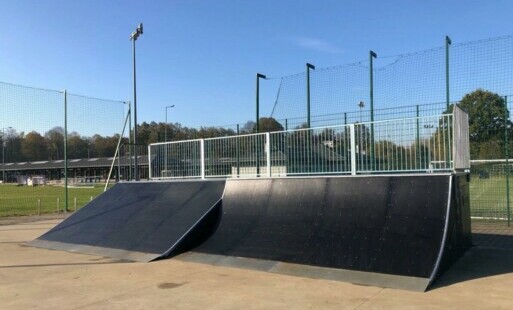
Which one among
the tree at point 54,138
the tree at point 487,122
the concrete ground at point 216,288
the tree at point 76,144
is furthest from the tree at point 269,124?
the tree at point 76,144

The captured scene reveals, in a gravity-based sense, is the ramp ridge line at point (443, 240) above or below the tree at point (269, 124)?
below

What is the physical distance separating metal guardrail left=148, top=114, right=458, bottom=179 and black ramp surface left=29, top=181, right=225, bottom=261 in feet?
4.92

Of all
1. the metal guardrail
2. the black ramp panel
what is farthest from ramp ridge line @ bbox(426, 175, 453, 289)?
the metal guardrail

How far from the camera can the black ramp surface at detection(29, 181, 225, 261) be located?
1046 cm

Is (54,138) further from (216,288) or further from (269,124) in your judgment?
(216,288)

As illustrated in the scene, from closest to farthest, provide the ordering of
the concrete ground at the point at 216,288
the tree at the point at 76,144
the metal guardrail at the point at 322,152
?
the concrete ground at the point at 216,288 → the metal guardrail at the point at 322,152 → the tree at the point at 76,144

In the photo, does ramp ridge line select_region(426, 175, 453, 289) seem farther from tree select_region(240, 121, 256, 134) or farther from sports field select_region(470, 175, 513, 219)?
tree select_region(240, 121, 256, 134)

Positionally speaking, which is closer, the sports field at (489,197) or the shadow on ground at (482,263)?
the shadow on ground at (482,263)

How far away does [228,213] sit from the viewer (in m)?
10.7

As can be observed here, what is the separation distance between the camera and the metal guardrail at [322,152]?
1006 cm

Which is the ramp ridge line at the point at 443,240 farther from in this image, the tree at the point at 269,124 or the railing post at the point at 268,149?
the tree at the point at 269,124

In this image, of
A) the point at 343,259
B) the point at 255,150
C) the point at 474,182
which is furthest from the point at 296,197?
the point at 474,182

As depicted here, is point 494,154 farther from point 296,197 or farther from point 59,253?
point 59,253

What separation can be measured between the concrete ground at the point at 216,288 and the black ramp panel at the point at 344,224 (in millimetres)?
686
